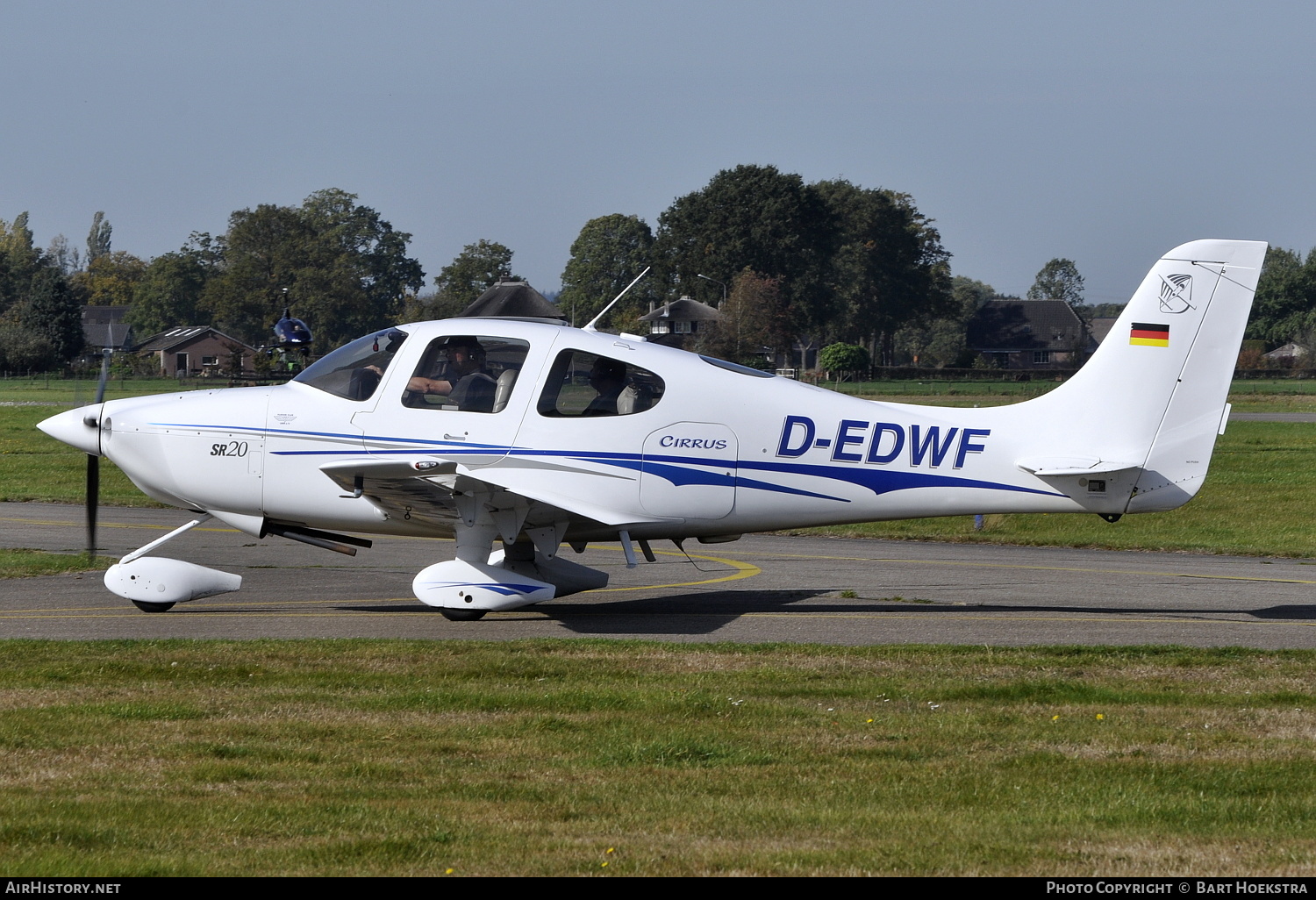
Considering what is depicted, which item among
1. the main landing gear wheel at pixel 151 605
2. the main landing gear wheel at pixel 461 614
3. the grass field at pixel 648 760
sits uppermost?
the grass field at pixel 648 760

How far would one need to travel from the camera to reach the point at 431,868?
17.4 feet

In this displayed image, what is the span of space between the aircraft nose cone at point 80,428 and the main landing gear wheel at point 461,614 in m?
3.66

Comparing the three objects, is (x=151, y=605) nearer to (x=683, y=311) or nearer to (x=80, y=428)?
(x=80, y=428)

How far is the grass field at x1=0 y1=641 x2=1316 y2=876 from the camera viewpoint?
5.47 metres

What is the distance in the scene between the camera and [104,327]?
14250 cm

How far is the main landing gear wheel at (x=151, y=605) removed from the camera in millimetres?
12258

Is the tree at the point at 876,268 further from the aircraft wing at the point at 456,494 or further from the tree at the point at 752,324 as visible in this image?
the aircraft wing at the point at 456,494

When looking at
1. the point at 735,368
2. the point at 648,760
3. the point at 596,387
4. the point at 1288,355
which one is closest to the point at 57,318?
the point at 1288,355

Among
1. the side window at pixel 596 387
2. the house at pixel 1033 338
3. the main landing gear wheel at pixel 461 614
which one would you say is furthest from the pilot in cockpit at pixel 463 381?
the house at pixel 1033 338

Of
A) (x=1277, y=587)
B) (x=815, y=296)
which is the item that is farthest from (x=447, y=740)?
(x=815, y=296)

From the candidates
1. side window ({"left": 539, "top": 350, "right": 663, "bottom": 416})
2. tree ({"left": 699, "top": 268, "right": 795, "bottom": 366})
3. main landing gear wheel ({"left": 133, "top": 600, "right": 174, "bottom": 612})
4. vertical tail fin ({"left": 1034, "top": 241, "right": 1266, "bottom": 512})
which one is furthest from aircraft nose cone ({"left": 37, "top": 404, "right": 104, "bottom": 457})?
tree ({"left": 699, "top": 268, "right": 795, "bottom": 366})

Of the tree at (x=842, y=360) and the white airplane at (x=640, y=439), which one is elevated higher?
the tree at (x=842, y=360)

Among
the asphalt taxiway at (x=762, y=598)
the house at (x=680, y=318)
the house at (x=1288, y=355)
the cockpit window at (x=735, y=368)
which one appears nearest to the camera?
the asphalt taxiway at (x=762, y=598)

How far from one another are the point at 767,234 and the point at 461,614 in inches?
3843
